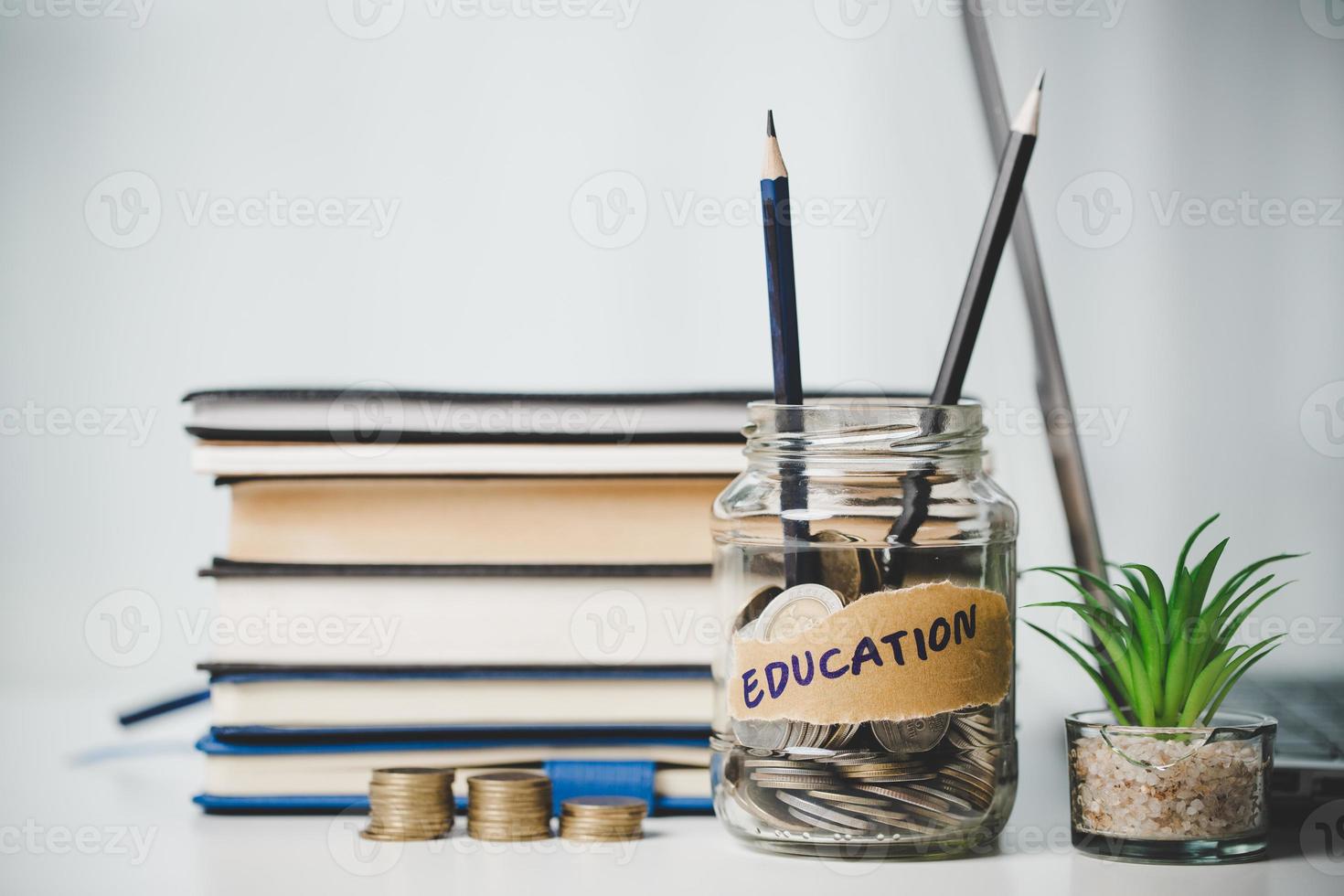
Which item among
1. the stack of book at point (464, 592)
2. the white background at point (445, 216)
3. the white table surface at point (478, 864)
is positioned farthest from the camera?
the white background at point (445, 216)

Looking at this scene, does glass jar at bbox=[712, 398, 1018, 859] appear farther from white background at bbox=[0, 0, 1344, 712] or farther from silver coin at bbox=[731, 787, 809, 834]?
white background at bbox=[0, 0, 1344, 712]

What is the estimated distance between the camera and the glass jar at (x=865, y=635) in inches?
16.2

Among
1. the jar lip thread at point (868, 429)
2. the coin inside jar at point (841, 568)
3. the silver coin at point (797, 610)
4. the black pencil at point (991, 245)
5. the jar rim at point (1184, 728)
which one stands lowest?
the jar rim at point (1184, 728)

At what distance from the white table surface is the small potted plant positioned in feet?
0.03

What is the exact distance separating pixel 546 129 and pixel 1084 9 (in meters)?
0.34

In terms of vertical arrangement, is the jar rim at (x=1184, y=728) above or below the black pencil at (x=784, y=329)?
below

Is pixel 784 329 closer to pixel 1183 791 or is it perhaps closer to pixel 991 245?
pixel 991 245

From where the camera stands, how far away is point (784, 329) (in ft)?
1.45

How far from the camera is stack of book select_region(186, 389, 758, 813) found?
1.63 feet

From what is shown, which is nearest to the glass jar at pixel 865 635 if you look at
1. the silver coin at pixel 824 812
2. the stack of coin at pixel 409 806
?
the silver coin at pixel 824 812

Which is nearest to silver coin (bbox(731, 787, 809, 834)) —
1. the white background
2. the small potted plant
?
the small potted plant

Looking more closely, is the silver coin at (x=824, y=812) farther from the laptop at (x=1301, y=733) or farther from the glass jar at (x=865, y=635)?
the laptop at (x=1301, y=733)

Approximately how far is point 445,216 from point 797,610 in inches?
18.4

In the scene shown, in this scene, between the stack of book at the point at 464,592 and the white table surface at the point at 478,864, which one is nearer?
the white table surface at the point at 478,864
